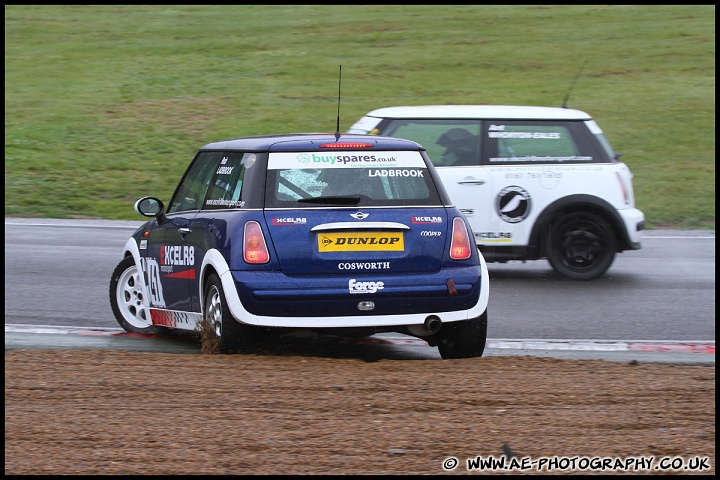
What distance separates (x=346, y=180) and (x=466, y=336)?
1277 millimetres

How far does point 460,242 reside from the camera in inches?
293

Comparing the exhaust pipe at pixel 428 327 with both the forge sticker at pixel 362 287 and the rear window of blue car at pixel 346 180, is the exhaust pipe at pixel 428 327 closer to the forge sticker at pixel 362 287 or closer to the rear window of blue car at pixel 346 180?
the forge sticker at pixel 362 287

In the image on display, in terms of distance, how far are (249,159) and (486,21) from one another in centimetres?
2646

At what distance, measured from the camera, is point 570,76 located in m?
27.0

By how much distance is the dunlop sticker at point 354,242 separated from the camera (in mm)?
7223

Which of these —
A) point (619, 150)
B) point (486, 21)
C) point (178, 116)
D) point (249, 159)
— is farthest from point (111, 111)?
point (249, 159)

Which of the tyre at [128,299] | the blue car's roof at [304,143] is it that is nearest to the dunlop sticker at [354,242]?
the blue car's roof at [304,143]

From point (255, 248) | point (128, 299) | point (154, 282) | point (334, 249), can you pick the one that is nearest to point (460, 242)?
point (334, 249)

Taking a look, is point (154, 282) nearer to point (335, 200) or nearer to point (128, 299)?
point (128, 299)

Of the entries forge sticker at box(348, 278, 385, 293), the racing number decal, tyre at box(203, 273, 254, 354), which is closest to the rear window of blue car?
forge sticker at box(348, 278, 385, 293)

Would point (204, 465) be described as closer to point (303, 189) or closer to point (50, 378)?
point (50, 378)

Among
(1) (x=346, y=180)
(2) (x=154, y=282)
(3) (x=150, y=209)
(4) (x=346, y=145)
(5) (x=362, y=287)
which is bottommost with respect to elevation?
(2) (x=154, y=282)

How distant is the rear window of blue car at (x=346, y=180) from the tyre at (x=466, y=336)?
31.7 inches

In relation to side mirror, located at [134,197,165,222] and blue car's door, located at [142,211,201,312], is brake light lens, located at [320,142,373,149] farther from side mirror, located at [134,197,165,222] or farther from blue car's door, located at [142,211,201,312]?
side mirror, located at [134,197,165,222]
